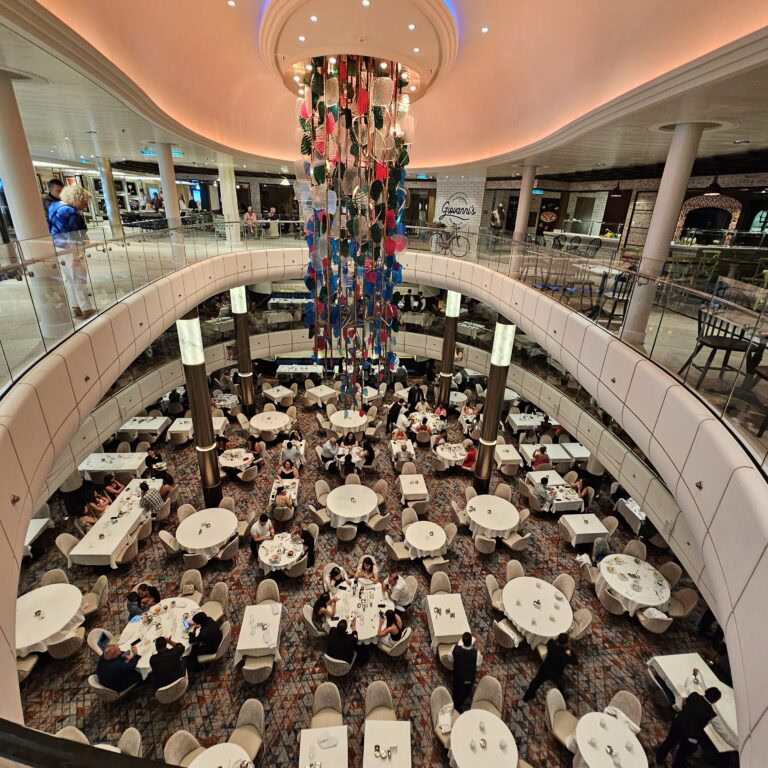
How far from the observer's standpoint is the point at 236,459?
11.3 metres

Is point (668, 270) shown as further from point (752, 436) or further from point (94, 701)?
A: point (94, 701)

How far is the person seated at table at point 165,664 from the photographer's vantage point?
19.2 ft

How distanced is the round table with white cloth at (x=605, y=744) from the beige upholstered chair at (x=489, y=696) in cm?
97

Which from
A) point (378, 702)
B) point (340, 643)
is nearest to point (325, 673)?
point (340, 643)

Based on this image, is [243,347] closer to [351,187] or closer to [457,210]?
[457,210]

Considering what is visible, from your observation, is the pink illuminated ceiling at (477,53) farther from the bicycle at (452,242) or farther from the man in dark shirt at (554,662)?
the man in dark shirt at (554,662)

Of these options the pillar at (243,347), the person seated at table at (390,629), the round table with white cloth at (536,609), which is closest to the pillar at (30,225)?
the person seated at table at (390,629)

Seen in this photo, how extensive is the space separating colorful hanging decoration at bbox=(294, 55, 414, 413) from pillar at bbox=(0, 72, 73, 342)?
2.70 meters

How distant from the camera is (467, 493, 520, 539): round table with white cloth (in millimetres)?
9117

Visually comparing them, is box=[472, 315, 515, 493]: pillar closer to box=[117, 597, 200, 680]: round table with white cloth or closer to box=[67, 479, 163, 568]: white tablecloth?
box=[117, 597, 200, 680]: round table with white cloth

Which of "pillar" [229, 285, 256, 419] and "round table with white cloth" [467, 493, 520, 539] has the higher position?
"pillar" [229, 285, 256, 419]

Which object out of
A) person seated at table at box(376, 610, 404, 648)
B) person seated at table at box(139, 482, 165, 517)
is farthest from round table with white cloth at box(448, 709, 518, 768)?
person seated at table at box(139, 482, 165, 517)

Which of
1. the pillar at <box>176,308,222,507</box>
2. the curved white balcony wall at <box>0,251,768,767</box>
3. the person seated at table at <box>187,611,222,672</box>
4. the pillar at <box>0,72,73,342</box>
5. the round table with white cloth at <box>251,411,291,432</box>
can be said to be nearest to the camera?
the curved white balcony wall at <box>0,251,768,767</box>

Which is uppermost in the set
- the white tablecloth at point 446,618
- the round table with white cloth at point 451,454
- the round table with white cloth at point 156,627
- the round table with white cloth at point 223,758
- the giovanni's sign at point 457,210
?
the giovanni's sign at point 457,210
